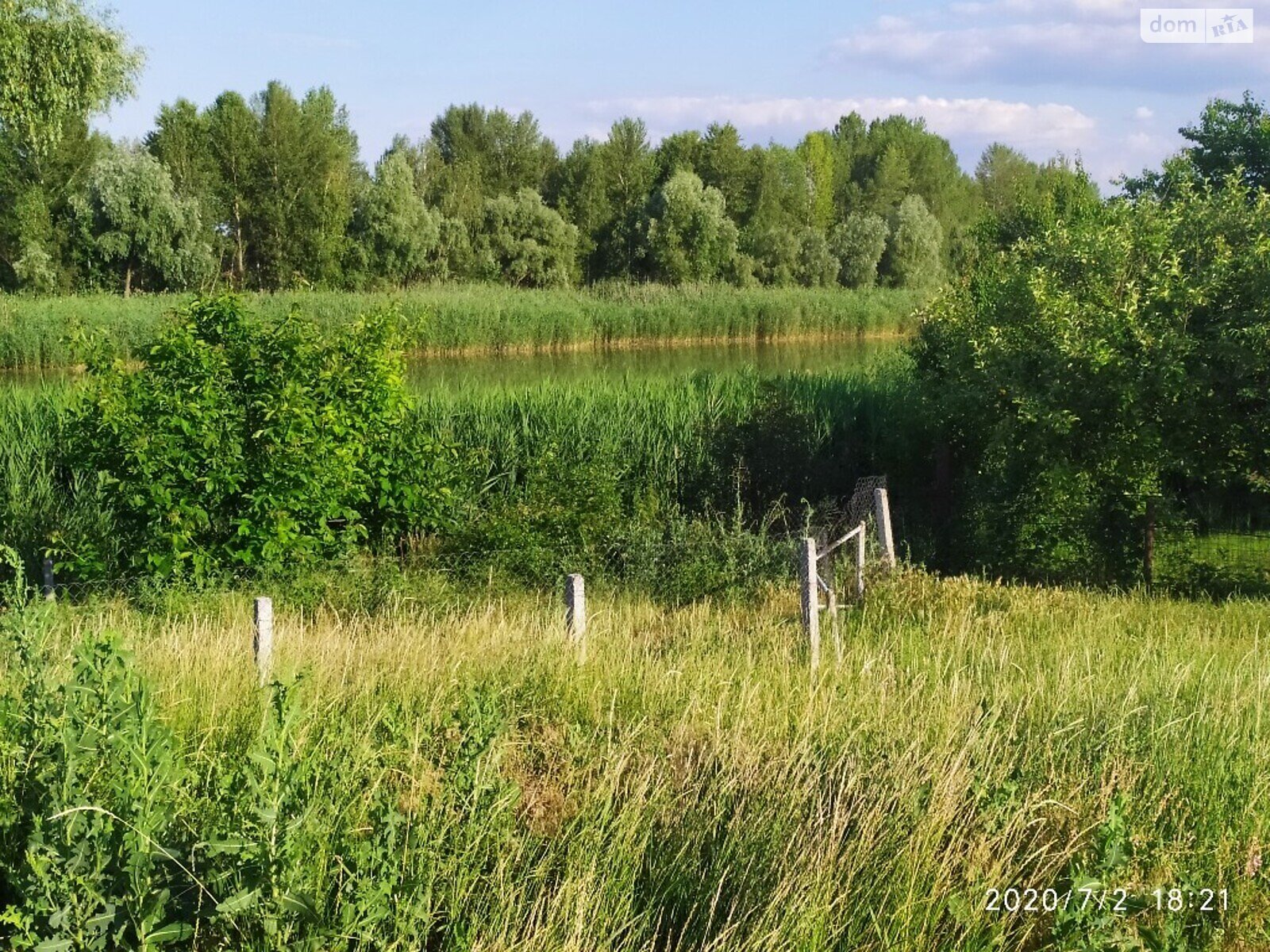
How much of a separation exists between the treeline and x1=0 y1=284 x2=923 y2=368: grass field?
3778 mm

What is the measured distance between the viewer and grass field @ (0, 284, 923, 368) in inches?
1185

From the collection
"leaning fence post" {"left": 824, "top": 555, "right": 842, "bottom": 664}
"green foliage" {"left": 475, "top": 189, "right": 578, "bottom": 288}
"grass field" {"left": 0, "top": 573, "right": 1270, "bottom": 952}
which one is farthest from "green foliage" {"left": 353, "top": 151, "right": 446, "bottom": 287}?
"grass field" {"left": 0, "top": 573, "right": 1270, "bottom": 952}

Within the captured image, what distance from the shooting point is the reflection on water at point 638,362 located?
2839 centimetres

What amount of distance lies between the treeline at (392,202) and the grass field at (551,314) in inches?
149

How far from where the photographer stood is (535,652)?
5.59 m

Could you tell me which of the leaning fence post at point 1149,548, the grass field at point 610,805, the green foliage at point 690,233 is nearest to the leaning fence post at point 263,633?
the grass field at point 610,805

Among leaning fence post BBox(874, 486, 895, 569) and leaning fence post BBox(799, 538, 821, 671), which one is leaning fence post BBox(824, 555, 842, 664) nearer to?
leaning fence post BBox(799, 538, 821, 671)

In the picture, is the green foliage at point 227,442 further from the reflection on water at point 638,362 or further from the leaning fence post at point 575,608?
the reflection on water at point 638,362

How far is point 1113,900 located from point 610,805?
4.42ft

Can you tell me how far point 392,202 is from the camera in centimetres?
5159

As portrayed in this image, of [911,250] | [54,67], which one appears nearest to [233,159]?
[54,67]

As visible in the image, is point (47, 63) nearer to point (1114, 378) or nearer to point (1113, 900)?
point (1114, 378)

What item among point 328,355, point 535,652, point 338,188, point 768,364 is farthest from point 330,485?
point 338,188

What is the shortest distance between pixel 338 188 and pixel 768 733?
5127cm
